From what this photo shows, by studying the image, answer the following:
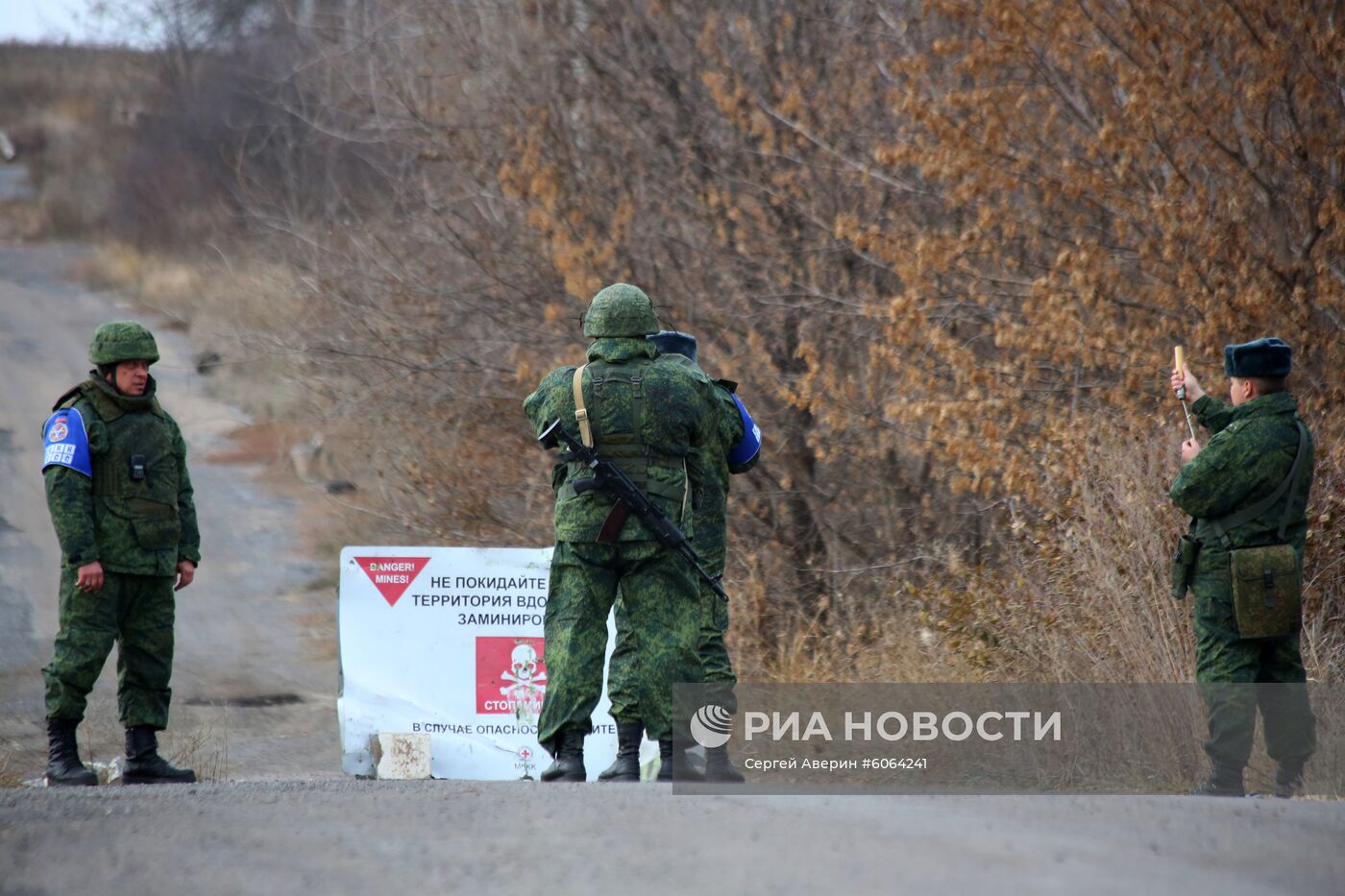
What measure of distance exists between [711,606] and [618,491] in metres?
0.68

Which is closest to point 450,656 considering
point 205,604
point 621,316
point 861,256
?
point 621,316

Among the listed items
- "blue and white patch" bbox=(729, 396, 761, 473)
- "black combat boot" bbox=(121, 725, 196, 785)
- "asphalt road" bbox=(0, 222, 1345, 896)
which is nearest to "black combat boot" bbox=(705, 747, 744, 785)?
"asphalt road" bbox=(0, 222, 1345, 896)

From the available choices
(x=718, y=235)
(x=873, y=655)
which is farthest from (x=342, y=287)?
(x=873, y=655)

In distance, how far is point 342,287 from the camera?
13.7m

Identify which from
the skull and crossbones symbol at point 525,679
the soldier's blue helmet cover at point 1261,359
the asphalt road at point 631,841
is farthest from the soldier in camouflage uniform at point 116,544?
the soldier's blue helmet cover at point 1261,359

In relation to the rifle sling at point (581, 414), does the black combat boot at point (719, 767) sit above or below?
below

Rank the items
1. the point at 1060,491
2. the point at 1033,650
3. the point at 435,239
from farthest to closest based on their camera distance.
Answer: the point at 435,239 → the point at 1060,491 → the point at 1033,650

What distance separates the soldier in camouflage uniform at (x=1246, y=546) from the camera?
247 inches

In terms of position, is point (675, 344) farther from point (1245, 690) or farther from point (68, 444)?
point (1245, 690)

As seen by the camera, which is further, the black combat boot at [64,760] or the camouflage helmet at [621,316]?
the black combat boot at [64,760]

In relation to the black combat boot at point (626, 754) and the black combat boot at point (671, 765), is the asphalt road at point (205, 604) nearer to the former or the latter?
the black combat boot at point (626, 754)

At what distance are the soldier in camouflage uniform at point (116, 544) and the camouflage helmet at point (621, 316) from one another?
2044 mm

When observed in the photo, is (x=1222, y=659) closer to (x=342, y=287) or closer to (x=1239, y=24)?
(x=1239, y=24)

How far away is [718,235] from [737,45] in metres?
1.48
